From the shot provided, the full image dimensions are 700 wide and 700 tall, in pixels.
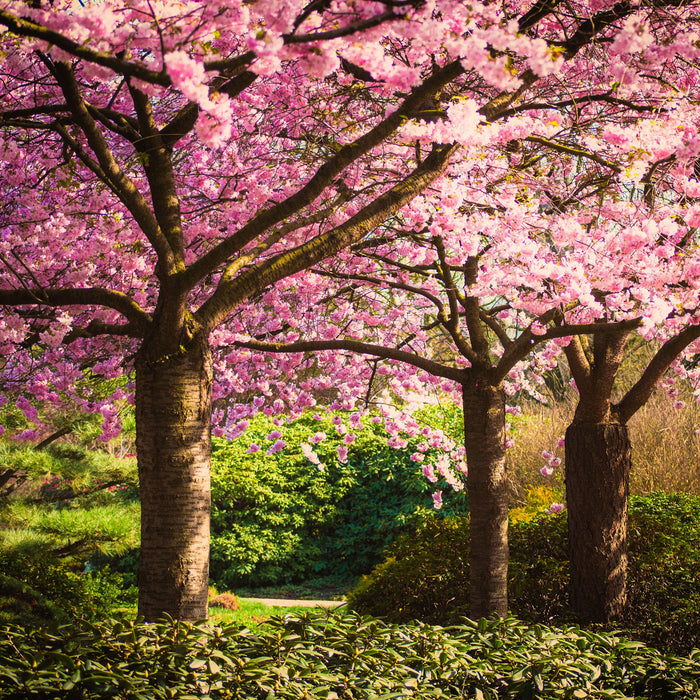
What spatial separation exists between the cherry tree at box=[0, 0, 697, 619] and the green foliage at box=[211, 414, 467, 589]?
5.44 metres

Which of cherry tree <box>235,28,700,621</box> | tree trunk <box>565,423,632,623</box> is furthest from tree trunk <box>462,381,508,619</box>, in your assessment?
tree trunk <box>565,423,632,623</box>

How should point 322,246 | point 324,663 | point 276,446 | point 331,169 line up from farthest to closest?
point 276,446 → point 322,246 → point 331,169 → point 324,663

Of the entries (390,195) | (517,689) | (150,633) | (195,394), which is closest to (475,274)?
(390,195)

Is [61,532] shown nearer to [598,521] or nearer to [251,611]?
[251,611]

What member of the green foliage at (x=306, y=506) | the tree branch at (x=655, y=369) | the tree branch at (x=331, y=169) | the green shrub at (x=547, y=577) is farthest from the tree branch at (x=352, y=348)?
the green foliage at (x=306, y=506)

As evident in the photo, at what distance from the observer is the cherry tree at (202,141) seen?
2.59 meters

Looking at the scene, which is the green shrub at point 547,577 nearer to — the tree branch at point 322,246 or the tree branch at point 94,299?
the tree branch at point 322,246

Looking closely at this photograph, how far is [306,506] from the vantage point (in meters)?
12.6

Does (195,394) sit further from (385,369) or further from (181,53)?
(385,369)

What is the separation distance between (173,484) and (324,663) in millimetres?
1417

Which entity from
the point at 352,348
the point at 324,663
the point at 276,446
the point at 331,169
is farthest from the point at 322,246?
the point at 276,446

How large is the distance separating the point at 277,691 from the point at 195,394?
1905 mm

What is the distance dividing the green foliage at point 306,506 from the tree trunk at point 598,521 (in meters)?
5.71

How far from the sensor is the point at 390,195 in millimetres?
3973
